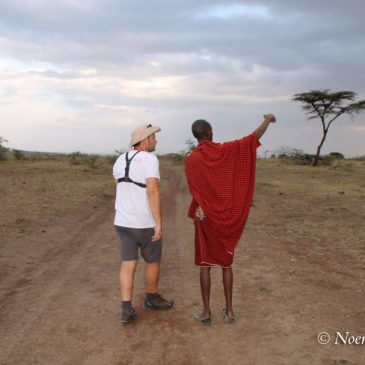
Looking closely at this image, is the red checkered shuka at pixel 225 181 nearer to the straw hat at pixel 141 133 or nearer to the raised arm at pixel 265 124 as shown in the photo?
the raised arm at pixel 265 124

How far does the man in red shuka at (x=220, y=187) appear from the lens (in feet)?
14.2

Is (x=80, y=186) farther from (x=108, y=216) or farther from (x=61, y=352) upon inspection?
(x=61, y=352)

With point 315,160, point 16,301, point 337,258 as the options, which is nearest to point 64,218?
point 16,301

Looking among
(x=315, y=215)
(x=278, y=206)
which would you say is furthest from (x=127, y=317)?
(x=278, y=206)

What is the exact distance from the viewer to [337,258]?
22.5ft

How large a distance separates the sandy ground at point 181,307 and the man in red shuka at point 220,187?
0.51 metres

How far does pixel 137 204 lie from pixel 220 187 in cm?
77

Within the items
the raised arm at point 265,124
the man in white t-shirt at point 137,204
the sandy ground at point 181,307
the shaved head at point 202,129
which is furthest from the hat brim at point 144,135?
the sandy ground at point 181,307

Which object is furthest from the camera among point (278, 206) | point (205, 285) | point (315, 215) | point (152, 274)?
point (278, 206)

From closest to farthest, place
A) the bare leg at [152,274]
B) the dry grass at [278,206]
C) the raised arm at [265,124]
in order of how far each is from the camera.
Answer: the raised arm at [265,124]
the bare leg at [152,274]
the dry grass at [278,206]

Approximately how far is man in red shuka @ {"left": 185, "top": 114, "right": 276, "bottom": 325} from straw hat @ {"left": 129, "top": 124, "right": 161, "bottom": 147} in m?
0.41

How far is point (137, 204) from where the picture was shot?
4473mm

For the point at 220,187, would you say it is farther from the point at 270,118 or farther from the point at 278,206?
the point at 278,206

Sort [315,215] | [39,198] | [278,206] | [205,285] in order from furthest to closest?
[39,198]
[278,206]
[315,215]
[205,285]
